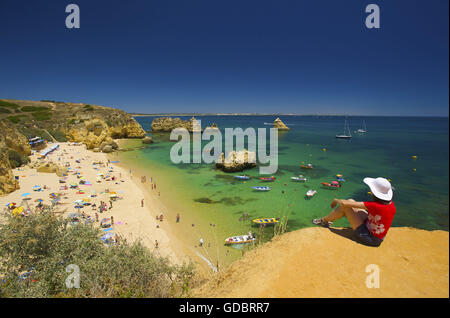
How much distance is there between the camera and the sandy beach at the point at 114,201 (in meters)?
14.0

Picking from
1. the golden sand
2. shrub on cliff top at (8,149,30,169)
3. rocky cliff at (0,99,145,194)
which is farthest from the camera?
rocky cliff at (0,99,145,194)

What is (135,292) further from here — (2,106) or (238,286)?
(2,106)

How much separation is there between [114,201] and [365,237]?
20882mm

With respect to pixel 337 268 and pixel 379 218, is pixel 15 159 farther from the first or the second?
pixel 379 218

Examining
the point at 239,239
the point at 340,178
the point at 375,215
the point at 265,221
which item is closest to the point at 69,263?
the point at 375,215

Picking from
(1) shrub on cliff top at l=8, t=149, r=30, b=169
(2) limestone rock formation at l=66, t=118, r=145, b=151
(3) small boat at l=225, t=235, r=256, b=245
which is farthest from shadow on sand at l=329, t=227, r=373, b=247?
(2) limestone rock formation at l=66, t=118, r=145, b=151

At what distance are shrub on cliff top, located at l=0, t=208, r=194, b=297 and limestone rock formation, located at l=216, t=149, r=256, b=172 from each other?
23.4 m

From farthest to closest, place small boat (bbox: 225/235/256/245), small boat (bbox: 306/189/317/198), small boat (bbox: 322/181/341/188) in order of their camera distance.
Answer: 1. small boat (bbox: 322/181/341/188)
2. small boat (bbox: 306/189/317/198)
3. small boat (bbox: 225/235/256/245)

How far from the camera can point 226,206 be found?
19688 mm

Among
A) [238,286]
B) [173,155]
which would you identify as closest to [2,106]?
[173,155]

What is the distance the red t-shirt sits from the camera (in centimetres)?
429

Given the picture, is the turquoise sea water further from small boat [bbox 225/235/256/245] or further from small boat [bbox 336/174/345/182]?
small boat [bbox 336/174/345/182]

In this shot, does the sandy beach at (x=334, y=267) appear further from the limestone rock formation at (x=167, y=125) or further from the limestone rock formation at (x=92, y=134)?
the limestone rock formation at (x=167, y=125)

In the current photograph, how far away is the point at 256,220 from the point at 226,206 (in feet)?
13.8
